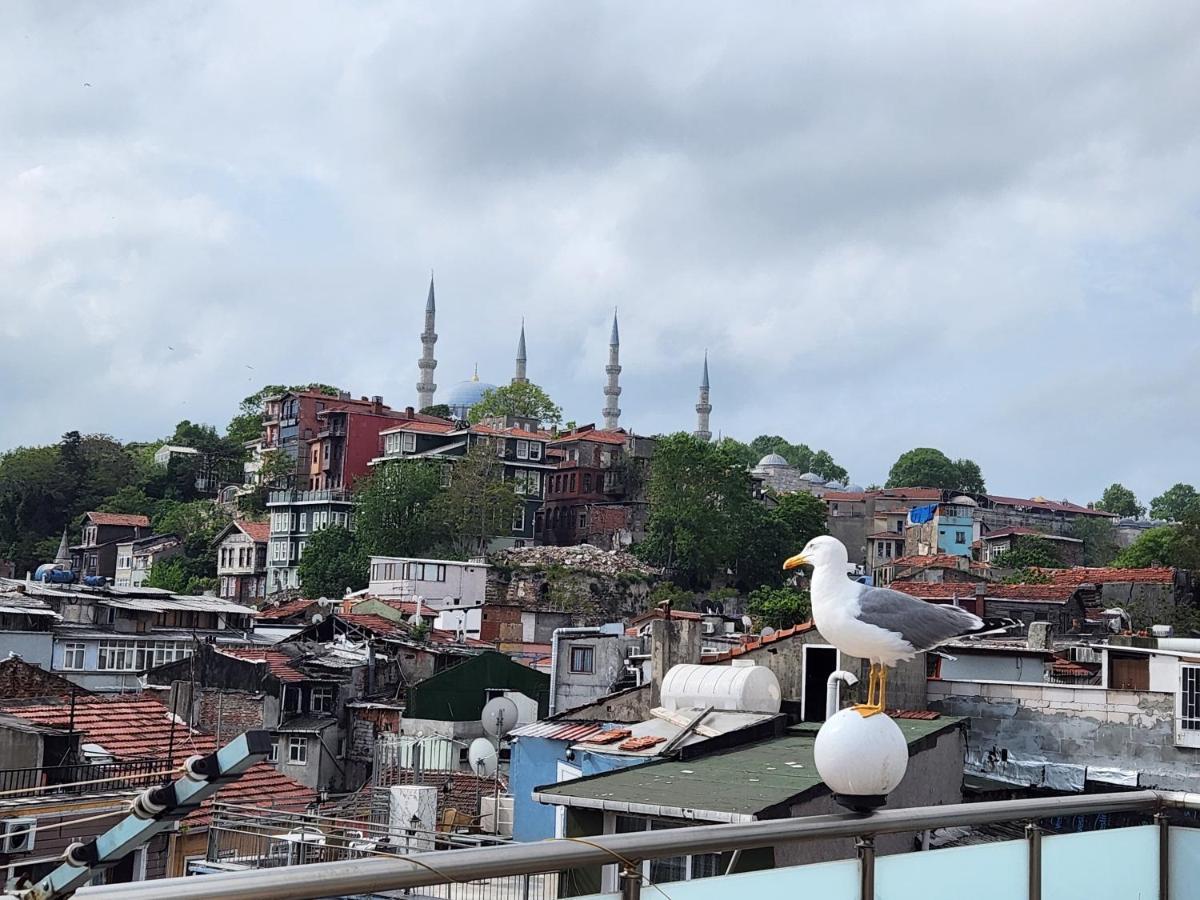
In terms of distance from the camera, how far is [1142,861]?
4414 millimetres

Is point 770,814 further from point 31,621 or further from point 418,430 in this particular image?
point 418,430

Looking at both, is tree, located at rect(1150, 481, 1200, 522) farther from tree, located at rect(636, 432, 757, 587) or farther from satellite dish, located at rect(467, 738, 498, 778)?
satellite dish, located at rect(467, 738, 498, 778)

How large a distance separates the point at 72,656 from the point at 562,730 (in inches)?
649

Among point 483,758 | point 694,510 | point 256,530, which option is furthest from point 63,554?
point 483,758

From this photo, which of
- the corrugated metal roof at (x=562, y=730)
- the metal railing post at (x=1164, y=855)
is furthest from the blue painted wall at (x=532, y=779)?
the metal railing post at (x=1164, y=855)

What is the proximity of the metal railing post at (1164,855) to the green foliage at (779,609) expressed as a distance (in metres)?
35.0

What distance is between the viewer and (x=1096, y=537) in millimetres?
78438

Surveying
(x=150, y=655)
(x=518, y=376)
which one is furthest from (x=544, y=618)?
(x=518, y=376)

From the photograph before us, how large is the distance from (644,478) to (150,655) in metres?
37.0

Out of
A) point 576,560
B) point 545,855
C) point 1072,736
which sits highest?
point 576,560

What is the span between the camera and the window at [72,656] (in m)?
29.5

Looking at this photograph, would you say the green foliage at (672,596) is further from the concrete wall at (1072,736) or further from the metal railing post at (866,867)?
the metal railing post at (866,867)

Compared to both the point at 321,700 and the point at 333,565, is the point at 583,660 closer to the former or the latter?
the point at 321,700

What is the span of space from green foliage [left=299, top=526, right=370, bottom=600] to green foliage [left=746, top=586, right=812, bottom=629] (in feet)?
55.7
